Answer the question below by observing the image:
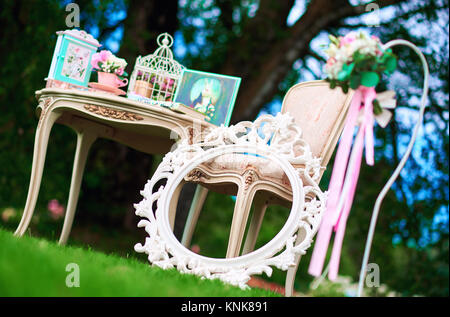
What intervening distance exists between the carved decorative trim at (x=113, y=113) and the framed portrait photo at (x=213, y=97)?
0.51m

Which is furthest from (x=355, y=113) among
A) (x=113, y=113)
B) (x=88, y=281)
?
(x=113, y=113)

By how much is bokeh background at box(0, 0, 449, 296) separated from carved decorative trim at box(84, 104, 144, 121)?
2.31 m

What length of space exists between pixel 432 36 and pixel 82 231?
4.35m

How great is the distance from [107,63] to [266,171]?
136cm

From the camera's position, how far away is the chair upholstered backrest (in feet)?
10.1

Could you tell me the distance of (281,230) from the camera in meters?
2.53

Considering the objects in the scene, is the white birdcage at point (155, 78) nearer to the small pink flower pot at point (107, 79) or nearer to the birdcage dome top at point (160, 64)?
the birdcage dome top at point (160, 64)

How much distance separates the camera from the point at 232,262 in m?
2.51

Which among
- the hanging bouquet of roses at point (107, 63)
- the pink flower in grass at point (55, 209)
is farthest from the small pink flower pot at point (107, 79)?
the pink flower in grass at point (55, 209)

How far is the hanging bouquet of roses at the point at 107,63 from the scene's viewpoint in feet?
11.1

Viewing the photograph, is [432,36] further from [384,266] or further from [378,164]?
[384,266]

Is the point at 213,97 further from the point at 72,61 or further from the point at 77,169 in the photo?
the point at 77,169
